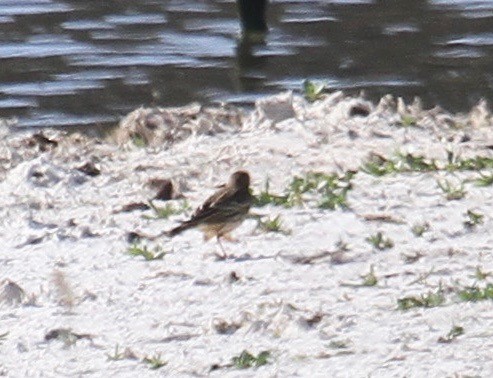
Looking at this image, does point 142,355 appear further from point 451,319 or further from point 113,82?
point 113,82

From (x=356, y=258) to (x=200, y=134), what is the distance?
3.62 m

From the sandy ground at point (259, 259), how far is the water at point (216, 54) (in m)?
3.11

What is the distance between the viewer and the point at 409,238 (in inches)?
348

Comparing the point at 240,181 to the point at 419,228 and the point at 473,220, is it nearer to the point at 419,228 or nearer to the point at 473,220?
the point at 419,228

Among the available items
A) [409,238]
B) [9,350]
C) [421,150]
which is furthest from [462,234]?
[9,350]

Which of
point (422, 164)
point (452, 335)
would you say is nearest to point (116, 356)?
point (452, 335)

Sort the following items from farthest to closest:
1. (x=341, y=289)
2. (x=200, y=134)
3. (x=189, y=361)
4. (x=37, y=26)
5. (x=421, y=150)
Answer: (x=37, y=26), (x=200, y=134), (x=421, y=150), (x=341, y=289), (x=189, y=361)

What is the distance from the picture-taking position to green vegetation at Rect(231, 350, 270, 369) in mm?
6934

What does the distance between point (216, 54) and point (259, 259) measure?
28.1 ft

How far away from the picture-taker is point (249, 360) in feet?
22.8

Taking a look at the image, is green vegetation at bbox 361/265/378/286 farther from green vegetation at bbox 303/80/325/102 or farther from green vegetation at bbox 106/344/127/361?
green vegetation at bbox 303/80/325/102

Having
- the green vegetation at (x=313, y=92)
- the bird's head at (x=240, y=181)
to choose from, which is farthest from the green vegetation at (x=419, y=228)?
the green vegetation at (x=313, y=92)

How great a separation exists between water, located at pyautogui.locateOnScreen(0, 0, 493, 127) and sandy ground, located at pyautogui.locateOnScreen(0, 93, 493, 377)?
3.11 metres

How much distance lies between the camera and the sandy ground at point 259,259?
714 cm
